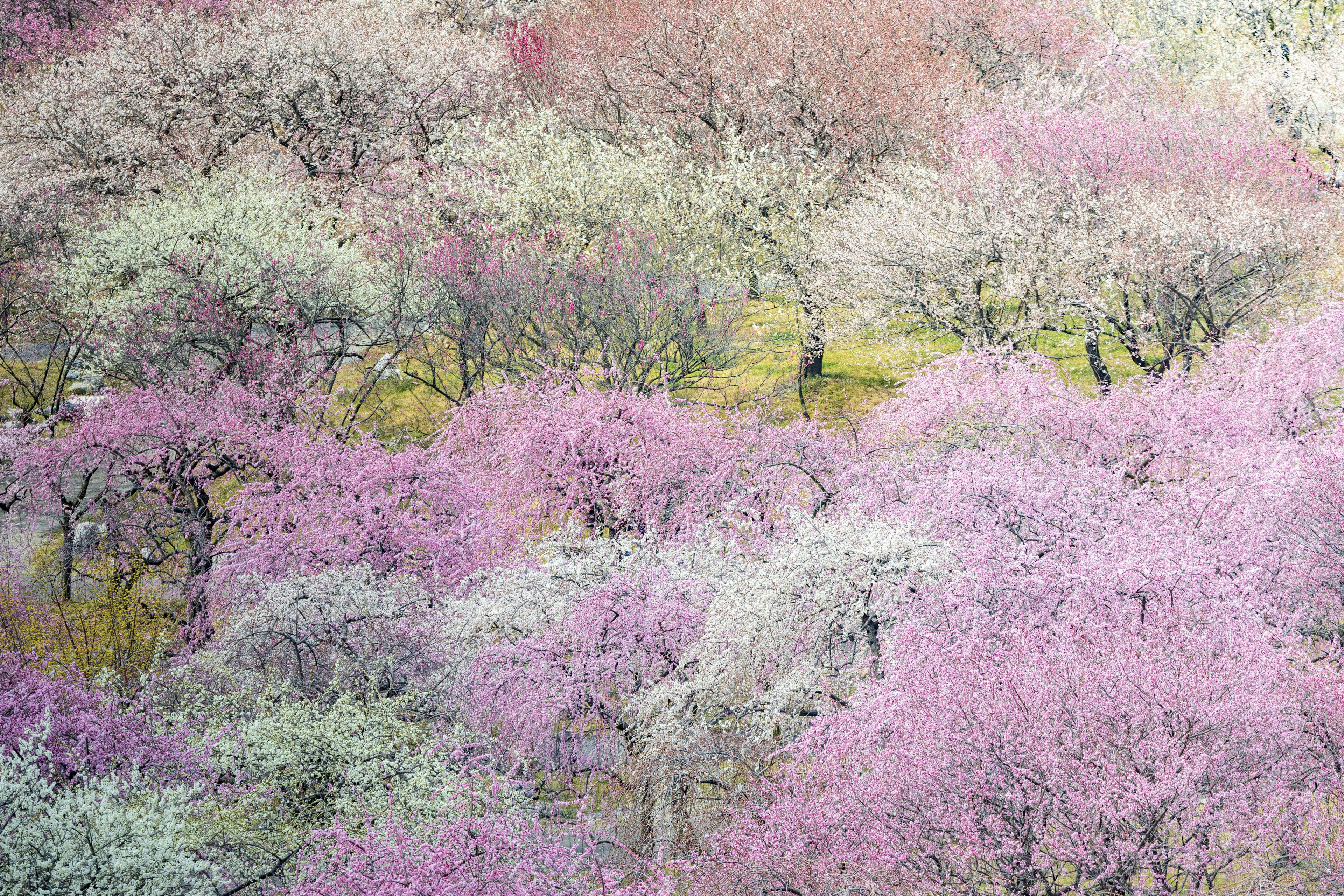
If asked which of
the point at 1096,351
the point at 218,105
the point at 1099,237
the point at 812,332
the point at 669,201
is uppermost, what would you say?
the point at 218,105

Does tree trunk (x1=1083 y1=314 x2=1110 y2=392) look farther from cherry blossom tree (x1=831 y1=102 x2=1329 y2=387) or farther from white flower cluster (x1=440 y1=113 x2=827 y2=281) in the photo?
white flower cluster (x1=440 y1=113 x2=827 y2=281)

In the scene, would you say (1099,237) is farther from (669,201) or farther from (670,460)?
(670,460)

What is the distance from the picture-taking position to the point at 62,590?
979 inches

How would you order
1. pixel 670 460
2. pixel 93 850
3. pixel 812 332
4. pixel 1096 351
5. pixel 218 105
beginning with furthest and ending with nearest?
pixel 218 105
pixel 812 332
pixel 1096 351
pixel 670 460
pixel 93 850

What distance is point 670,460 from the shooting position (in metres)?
20.1

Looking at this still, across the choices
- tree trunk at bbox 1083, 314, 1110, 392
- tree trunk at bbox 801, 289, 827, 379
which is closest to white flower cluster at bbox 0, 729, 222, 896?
tree trunk at bbox 1083, 314, 1110, 392

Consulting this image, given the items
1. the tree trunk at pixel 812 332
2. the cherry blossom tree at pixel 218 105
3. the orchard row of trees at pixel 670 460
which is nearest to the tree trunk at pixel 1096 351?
the orchard row of trees at pixel 670 460

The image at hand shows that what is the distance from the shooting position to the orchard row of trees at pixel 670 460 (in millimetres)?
11391

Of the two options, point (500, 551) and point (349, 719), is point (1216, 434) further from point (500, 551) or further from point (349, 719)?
point (349, 719)

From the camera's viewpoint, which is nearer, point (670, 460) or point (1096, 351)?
point (670, 460)

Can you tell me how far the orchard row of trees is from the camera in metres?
11.4

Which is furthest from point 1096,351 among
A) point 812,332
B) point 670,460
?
point 670,460

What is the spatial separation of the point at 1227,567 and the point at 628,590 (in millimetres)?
7599

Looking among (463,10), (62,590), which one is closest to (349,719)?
(62,590)
